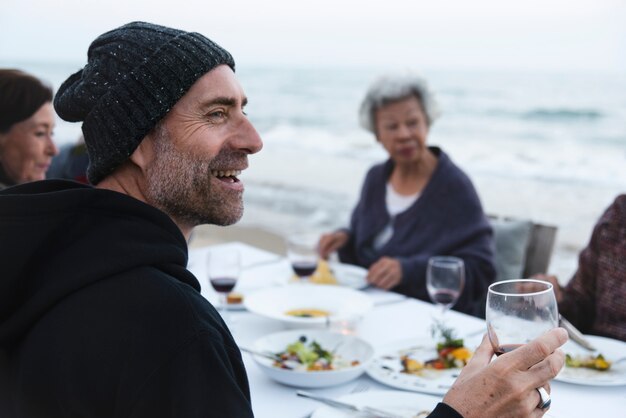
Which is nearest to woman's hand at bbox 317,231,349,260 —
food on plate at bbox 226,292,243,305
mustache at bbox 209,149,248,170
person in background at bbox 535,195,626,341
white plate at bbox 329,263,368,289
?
white plate at bbox 329,263,368,289

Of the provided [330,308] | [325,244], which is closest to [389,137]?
[325,244]

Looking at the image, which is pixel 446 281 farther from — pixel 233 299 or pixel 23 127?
pixel 23 127

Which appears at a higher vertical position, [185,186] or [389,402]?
[185,186]

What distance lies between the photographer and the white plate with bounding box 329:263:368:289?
8.28ft

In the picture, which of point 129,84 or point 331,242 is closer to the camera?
point 129,84

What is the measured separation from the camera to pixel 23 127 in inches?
114

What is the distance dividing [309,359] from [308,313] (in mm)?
525

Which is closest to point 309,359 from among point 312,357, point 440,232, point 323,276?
point 312,357

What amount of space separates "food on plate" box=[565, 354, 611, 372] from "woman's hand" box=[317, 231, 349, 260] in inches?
62.4

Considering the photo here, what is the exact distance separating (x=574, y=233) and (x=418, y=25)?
1897cm

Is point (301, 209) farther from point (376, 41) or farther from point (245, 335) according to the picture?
point (376, 41)

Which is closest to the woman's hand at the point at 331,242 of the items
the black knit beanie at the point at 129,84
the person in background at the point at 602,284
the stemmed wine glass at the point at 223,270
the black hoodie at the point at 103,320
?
the stemmed wine glass at the point at 223,270

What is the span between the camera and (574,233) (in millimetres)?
8461

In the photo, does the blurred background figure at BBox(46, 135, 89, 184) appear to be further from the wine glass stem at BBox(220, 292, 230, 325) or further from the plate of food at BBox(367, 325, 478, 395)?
the plate of food at BBox(367, 325, 478, 395)
